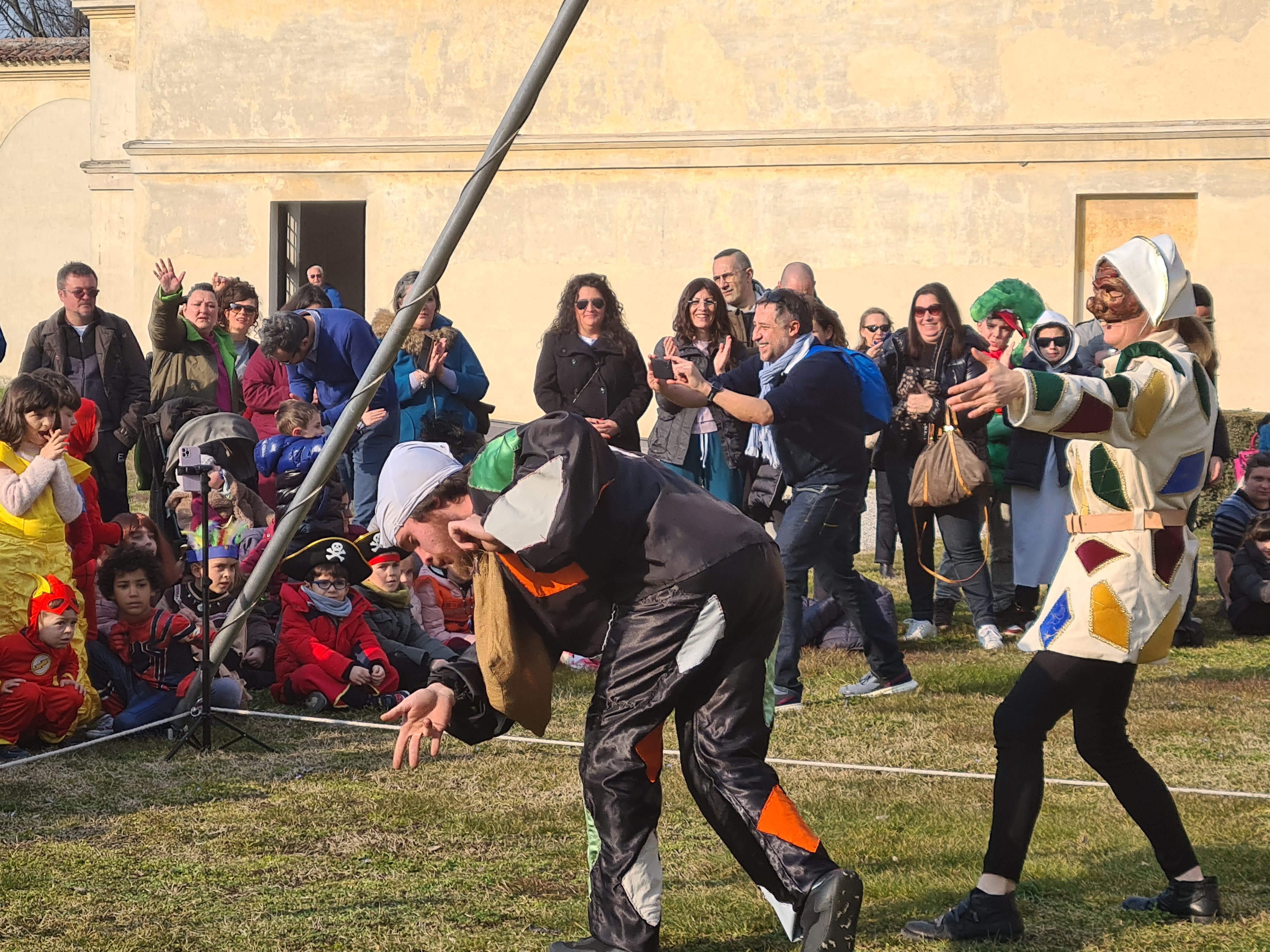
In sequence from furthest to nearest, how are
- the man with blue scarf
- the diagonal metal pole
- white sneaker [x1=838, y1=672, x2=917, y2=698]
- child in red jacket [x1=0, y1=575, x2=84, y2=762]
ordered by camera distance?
white sneaker [x1=838, y1=672, x2=917, y2=698] → the man with blue scarf → child in red jacket [x1=0, y1=575, x2=84, y2=762] → the diagonal metal pole

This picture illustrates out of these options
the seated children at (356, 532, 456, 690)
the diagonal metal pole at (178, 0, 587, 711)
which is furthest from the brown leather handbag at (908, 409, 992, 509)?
the diagonal metal pole at (178, 0, 587, 711)

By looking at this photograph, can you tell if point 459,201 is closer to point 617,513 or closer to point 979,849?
point 617,513

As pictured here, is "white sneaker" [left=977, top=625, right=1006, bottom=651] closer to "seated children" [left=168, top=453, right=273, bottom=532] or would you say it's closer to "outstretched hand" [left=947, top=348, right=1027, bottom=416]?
"seated children" [left=168, top=453, right=273, bottom=532]

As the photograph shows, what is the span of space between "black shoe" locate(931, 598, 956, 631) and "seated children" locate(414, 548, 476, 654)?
2784 millimetres

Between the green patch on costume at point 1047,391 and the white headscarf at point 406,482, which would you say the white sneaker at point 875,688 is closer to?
the green patch on costume at point 1047,391

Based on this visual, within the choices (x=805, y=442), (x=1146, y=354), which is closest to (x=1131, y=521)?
(x=1146, y=354)

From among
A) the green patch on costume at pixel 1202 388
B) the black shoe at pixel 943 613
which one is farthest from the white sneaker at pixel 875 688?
the green patch on costume at pixel 1202 388

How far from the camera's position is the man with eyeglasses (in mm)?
8758

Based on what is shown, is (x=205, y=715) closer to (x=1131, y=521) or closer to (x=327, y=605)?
(x=327, y=605)

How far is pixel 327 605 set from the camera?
727cm

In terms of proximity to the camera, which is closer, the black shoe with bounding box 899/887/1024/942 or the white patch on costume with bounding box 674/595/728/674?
the white patch on costume with bounding box 674/595/728/674

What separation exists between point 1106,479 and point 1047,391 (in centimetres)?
60

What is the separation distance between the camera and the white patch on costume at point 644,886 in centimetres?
357

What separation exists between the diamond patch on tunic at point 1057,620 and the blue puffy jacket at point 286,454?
17.1 feet
